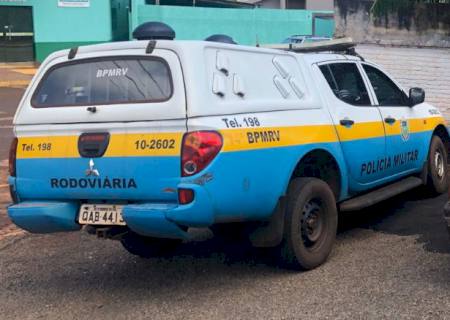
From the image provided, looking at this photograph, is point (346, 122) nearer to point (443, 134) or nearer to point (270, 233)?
point (270, 233)

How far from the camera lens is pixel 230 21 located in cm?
2867

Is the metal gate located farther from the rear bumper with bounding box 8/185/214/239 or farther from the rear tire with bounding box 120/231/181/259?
the rear bumper with bounding box 8/185/214/239

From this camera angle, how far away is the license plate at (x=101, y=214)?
4.79m

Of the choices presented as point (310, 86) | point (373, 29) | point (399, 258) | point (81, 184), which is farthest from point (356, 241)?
point (373, 29)

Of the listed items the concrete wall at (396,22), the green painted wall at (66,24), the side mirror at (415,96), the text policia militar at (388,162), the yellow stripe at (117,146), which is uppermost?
the green painted wall at (66,24)

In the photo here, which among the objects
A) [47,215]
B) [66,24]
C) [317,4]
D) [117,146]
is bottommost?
[47,215]

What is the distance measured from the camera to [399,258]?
5.61 m

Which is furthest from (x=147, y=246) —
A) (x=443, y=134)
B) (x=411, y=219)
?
(x=443, y=134)

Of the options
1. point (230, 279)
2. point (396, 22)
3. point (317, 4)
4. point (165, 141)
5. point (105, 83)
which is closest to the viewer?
point (165, 141)

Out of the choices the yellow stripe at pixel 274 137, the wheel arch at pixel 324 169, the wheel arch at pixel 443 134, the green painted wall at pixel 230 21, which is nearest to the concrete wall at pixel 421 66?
the wheel arch at pixel 443 134

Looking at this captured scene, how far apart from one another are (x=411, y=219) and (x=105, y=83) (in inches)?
142

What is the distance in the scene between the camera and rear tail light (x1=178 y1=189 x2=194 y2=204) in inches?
177

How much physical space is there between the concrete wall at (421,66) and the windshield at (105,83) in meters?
9.06

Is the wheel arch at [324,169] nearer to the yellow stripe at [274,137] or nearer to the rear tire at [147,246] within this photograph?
the yellow stripe at [274,137]
